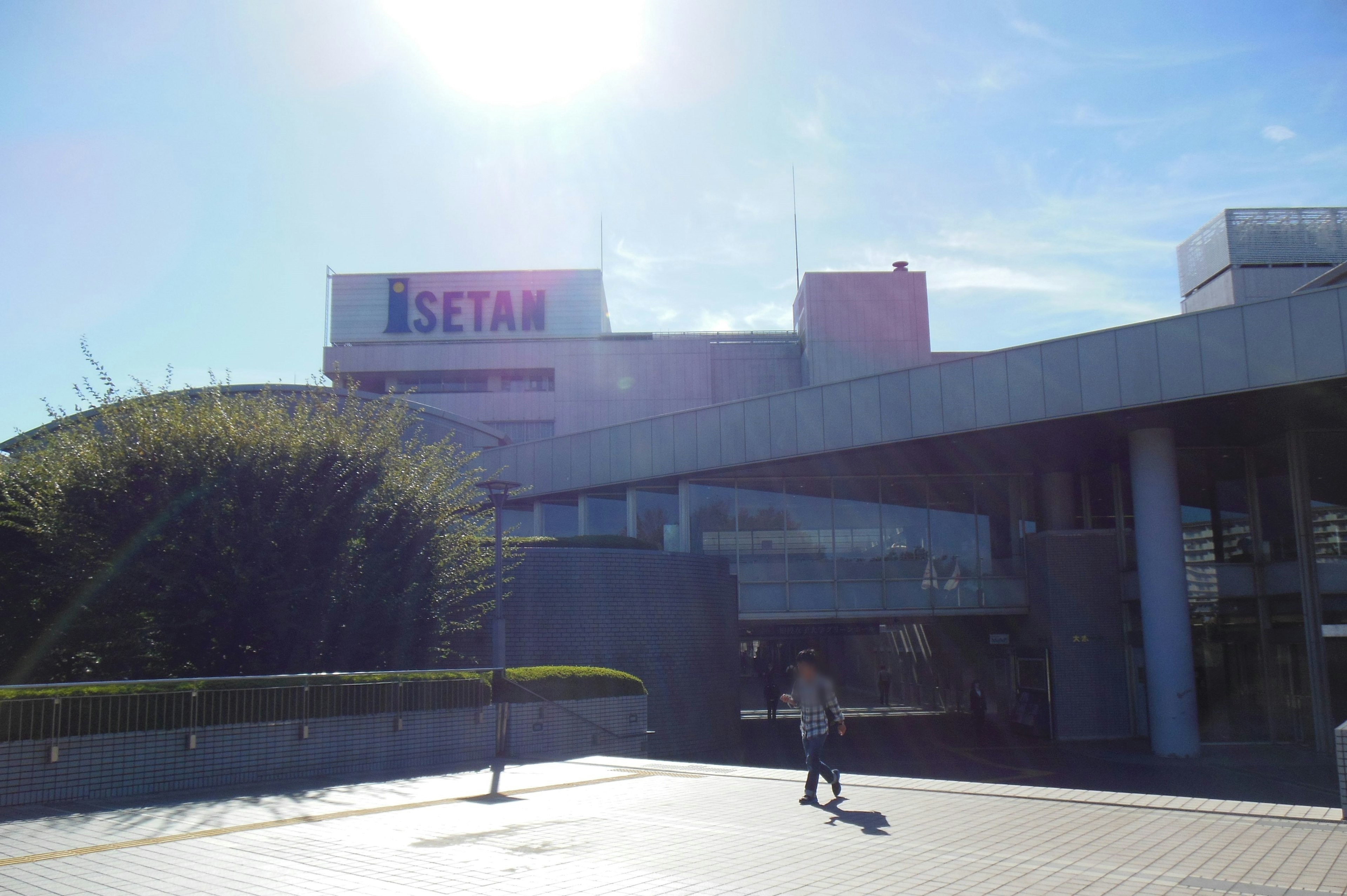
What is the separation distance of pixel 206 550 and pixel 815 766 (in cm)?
999

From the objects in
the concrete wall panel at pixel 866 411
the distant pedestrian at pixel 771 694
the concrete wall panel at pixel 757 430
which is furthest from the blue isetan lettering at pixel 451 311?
the concrete wall panel at pixel 866 411

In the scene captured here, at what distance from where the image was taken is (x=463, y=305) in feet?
182

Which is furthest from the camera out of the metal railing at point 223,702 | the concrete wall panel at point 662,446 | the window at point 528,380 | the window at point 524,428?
the window at point 528,380

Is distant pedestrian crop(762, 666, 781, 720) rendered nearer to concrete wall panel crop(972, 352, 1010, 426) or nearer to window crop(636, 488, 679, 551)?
window crop(636, 488, 679, 551)

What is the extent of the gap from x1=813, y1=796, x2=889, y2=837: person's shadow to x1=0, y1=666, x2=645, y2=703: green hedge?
243 inches

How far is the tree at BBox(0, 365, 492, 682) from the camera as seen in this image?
15266mm

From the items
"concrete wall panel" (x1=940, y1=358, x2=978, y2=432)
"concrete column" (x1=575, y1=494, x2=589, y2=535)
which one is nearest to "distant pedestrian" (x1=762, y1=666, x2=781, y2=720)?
"concrete column" (x1=575, y1=494, x2=589, y2=535)

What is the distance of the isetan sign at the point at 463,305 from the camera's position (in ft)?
181

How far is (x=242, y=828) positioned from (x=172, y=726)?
2919 mm

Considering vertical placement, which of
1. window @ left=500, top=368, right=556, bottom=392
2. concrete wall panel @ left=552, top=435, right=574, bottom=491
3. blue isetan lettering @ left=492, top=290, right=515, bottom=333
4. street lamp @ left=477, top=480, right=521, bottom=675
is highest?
blue isetan lettering @ left=492, top=290, right=515, bottom=333

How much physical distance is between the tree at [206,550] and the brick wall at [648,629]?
284cm

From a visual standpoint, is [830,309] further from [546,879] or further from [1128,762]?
[546,879]

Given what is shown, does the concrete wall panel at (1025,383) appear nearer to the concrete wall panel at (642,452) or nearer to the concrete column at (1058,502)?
the concrete column at (1058,502)

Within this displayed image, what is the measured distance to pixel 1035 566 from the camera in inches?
1021
